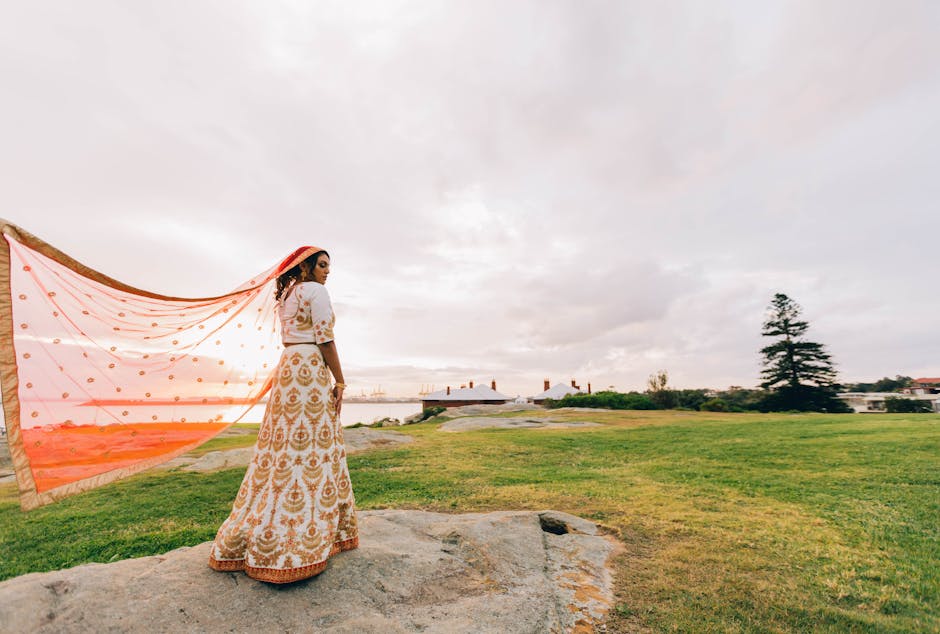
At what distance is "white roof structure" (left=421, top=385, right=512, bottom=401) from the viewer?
54.0 meters

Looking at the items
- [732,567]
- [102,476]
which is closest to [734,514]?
[732,567]

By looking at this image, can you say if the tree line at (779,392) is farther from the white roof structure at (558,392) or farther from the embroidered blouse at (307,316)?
the embroidered blouse at (307,316)

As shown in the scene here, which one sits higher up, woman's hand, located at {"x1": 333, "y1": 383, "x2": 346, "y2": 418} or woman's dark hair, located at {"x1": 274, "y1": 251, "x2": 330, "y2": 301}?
woman's dark hair, located at {"x1": 274, "y1": 251, "x2": 330, "y2": 301}

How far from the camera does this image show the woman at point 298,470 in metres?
3.58

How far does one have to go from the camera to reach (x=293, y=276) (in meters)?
4.47

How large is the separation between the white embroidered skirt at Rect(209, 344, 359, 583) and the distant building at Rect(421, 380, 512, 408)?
1939 inches

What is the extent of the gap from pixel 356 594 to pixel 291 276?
290cm

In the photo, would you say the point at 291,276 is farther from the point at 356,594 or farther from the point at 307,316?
the point at 356,594

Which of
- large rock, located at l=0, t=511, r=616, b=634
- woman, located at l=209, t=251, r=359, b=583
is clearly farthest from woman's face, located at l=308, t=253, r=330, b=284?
large rock, located at l=0, t=511, r=616, b=634

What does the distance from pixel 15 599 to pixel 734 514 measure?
26.6ft

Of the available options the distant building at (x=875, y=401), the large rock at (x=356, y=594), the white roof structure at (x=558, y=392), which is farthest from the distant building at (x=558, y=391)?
the large rock at (x=356, y=594)

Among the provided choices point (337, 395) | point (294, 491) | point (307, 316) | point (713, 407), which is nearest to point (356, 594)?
point (294, 491)

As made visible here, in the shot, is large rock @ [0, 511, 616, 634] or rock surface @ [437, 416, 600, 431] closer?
large rock @ [0, 511, 616, 634]

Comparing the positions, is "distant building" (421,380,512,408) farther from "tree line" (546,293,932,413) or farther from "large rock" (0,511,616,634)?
"large rock" (0,511,616,634)
